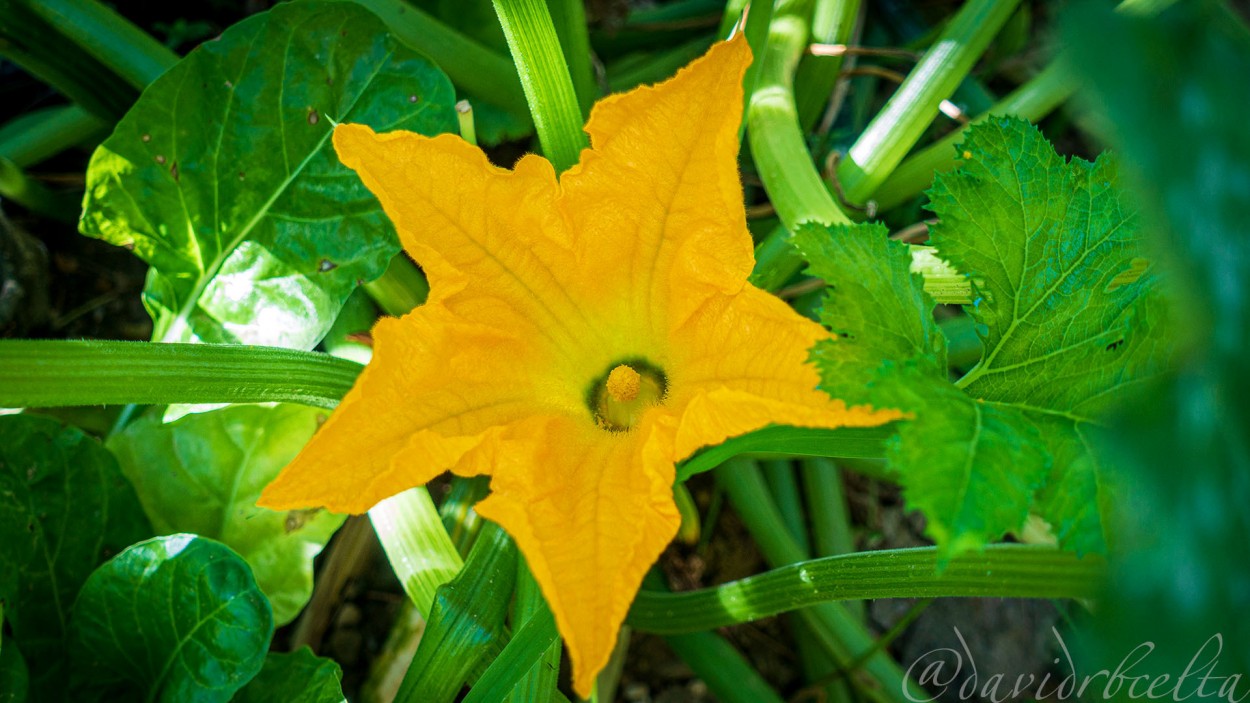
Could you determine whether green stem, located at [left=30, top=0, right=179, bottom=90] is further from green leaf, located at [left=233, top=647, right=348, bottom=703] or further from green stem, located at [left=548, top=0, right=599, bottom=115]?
green leaf, located at [left=233, top=647, right=348, bottom=703]

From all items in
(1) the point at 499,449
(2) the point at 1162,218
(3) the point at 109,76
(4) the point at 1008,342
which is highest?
(2) the point at 1162,218

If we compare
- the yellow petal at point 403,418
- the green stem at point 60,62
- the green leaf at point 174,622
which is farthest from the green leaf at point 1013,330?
the green stem at point 60,62

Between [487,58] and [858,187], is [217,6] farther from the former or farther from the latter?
[858,187]

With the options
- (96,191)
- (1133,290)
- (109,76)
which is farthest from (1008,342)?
(109,76)

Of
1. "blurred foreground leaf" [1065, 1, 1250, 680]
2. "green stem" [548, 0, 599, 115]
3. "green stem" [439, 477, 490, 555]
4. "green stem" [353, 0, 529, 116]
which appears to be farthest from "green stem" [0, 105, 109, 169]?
"blurred foreground leaf" [1065, 1, 1250, 680]

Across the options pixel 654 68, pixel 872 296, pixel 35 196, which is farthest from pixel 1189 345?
pixel 35 196

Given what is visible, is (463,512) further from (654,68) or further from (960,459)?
(654,68)
